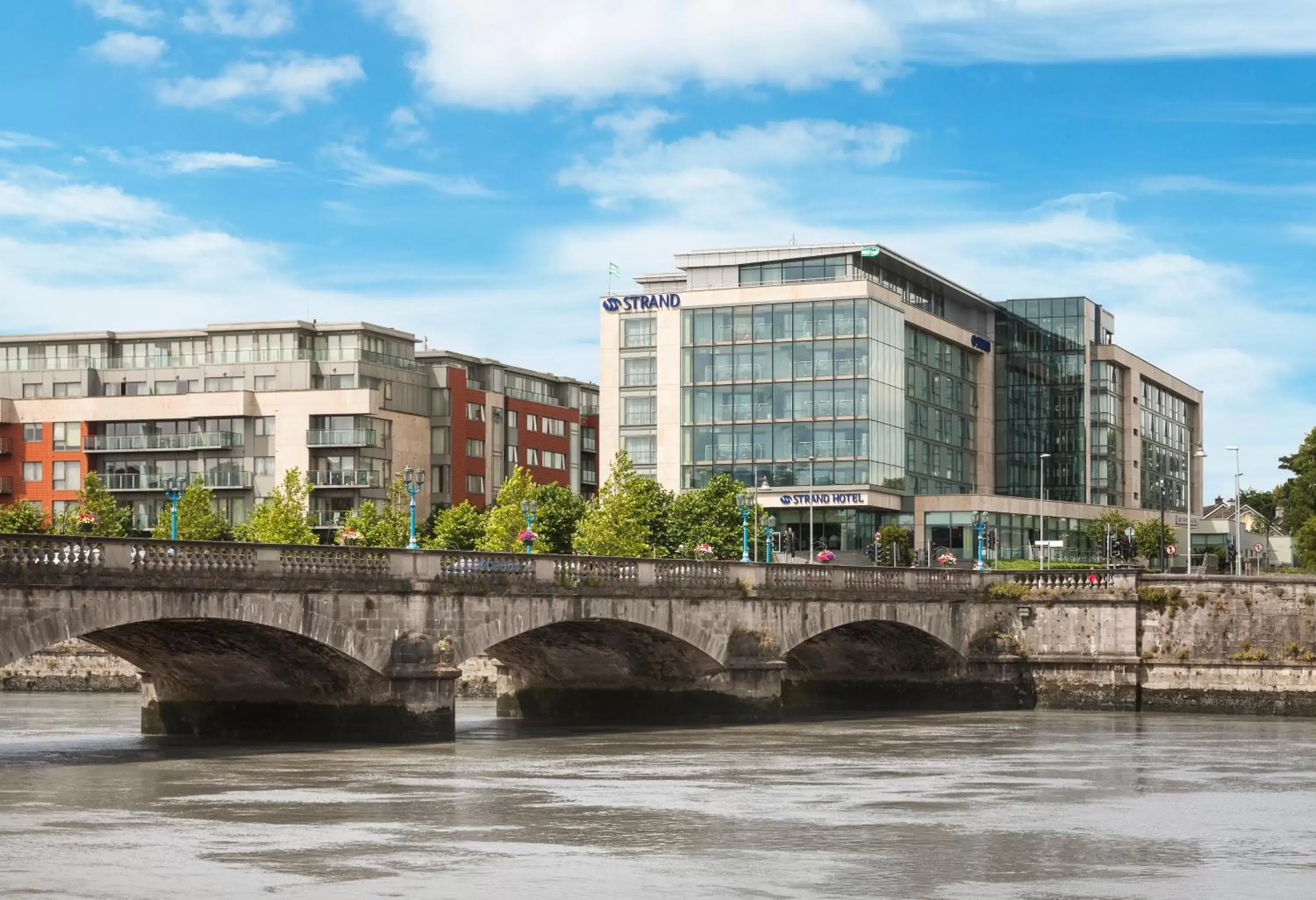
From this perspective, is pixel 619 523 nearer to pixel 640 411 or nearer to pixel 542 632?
pixel 640 411

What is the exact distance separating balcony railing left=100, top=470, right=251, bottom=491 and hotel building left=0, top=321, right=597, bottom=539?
0.11 metres

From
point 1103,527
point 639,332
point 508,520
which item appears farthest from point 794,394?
point 1103,527

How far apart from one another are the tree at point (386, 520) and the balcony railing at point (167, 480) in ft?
27.2

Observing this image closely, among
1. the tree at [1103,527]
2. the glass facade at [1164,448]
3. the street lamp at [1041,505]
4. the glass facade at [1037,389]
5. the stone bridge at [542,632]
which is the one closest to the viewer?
the stone bridge at [542,632]

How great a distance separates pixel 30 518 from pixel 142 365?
30.3 metres

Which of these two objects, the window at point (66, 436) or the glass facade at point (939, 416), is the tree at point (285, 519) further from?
the glass facade at point (939, 416)

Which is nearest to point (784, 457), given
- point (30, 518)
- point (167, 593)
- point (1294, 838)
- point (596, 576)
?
point (30, 518)

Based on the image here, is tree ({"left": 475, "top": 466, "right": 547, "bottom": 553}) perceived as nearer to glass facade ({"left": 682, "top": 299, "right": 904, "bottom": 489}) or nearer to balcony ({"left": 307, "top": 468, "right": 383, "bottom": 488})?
glass facade ({"left": 682, "top": 299, "right": 904, "bottom": 489})

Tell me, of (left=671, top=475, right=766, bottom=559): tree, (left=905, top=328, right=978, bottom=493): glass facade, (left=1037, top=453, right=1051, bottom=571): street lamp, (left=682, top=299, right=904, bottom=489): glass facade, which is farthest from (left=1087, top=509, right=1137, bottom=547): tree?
(left=671, top=475, right=766, bottom=559): tree

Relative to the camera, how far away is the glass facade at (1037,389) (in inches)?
5856

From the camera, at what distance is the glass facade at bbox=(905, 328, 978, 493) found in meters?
131

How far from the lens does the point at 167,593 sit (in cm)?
4766

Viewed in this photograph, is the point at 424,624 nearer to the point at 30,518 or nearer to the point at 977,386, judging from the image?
the point at 30,518

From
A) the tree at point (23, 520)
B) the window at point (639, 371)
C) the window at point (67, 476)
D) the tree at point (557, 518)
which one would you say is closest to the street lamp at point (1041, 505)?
the window at point (639, 371)
